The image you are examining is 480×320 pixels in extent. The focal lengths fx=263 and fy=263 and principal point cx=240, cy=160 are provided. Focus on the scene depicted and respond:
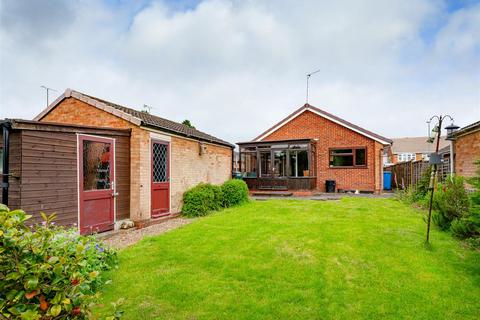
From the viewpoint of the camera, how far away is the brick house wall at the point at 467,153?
9.47 metres

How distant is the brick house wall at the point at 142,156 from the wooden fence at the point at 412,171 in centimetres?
1051

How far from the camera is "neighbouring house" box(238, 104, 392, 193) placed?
16.7 metres

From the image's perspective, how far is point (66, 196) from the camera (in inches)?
239

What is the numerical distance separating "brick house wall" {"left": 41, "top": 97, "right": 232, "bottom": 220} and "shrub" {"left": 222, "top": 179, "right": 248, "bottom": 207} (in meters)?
1.20

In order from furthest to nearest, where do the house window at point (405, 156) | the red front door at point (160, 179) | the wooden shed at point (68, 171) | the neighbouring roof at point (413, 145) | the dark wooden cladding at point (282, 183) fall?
1. the neighbouring roof at point (413, 145)
2. the house window at point (405, 156)
3. the dark wooden cladding at point (282, 183)
4. the red front door at point (160, 179)
5. the wooden shed at point (68, 171)

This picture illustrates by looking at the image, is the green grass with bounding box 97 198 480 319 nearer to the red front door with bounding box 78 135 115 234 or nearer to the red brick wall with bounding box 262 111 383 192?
the red front door with bounding box 78 135 115 234

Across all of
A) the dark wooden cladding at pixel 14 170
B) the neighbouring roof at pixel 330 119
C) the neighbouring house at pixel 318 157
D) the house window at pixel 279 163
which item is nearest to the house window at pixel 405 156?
the neighbouring house at pixel 318 157

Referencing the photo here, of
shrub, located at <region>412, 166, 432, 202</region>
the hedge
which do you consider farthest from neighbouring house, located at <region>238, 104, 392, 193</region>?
the hedge

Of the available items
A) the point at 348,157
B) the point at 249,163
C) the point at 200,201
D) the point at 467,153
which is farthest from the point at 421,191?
the point at 249,163

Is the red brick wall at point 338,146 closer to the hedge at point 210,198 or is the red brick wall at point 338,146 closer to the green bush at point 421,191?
the green bush at point 421,191

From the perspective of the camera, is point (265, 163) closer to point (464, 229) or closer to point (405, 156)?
point (464, 229)

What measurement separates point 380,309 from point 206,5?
10.4 meters

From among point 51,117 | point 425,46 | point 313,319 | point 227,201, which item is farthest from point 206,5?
point 313,319

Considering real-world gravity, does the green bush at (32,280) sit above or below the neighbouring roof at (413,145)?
below
